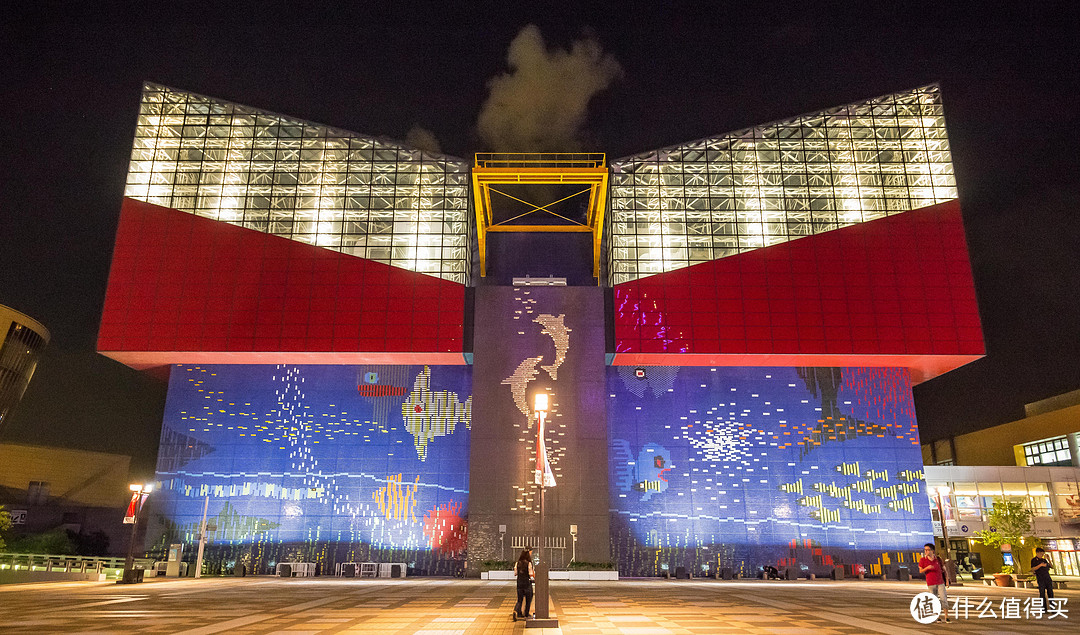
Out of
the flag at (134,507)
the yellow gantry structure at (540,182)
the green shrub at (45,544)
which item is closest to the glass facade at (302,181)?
the yellow gantry structure at (540,182)

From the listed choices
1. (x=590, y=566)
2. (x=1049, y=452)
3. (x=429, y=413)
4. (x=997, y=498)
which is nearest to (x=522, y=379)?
(x=429, y=413)

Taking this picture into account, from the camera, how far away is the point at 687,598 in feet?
80.9

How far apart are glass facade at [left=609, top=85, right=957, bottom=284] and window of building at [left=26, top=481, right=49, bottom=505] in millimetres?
57181

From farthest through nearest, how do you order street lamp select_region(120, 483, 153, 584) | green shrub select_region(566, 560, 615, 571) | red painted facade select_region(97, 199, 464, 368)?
1. red painted facade select_region(97, 199, 464, 368)
2. green shrub select_region(566, 560, 615, 571)
3. street lamp select_region(120, 483, 153, 584)

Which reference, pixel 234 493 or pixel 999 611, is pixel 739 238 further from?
pixel 234 493

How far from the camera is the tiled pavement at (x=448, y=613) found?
15.2 metres

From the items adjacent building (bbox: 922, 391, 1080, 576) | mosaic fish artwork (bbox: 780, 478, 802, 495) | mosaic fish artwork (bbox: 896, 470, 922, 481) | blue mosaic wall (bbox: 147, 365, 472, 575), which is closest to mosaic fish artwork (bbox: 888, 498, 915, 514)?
mosaic fish artwork (bbox: 896, 470, 922, 481)

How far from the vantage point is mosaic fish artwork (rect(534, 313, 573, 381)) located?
44.3 meters

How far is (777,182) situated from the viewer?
48000mm

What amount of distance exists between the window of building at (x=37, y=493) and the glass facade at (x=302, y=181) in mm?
34840

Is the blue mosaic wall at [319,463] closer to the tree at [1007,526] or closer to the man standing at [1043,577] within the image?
the man standing at [1043,577]

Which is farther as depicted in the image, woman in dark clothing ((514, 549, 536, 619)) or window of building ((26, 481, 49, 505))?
window of building ((26, 481, 49, 505))

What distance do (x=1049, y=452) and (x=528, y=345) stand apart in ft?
158

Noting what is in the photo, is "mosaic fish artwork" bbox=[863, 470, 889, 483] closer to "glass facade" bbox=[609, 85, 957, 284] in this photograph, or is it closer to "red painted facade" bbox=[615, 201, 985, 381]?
"red painted facade" bbox=[615, 201, 985, 381]
